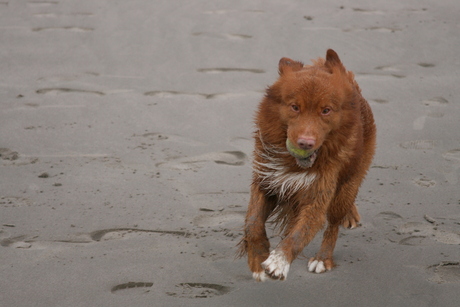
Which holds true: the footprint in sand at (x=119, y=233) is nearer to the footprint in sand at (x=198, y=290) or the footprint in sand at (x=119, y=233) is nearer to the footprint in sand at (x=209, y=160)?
A: the footprint in sand at (x=198, y=290)

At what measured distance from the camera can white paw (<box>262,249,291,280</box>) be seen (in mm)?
4406

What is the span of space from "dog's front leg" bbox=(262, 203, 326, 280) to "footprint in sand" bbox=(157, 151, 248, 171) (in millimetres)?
1830

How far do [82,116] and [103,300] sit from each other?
10.7 feet

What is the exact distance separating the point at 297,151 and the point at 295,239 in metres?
0.58

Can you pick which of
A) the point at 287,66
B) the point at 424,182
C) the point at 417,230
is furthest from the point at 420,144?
the point at 287,66

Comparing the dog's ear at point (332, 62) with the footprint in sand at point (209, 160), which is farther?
the footprint in sand at point (209, 160)

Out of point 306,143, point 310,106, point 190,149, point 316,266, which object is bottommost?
point 316,266

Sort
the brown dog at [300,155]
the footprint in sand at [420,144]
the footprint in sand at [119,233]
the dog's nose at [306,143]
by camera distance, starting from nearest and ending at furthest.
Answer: the dog's nose at [306,143], the brown dog at [300,155], the footprint in sand at [119,233], the footprint in sand at [420,144]

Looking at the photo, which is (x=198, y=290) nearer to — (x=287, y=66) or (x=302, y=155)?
(x=302, y=155)

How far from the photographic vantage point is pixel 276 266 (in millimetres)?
4414

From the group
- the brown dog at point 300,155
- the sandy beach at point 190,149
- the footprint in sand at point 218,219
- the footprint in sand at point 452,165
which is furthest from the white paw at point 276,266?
the footprint in sand at point 452,165

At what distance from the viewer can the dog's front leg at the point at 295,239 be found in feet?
14.5

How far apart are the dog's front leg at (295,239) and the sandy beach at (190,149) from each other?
0.34 m

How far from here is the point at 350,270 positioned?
507 cm
